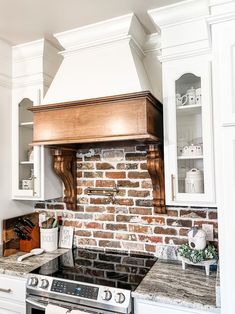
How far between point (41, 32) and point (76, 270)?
185cm

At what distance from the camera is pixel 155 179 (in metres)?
1.99

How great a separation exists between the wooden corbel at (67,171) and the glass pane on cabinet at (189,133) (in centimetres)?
96

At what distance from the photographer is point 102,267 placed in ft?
6.44

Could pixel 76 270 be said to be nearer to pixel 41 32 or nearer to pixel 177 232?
pixel 177 232

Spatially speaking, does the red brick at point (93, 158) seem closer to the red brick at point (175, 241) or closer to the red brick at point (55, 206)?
the red brick at point (55, 206)

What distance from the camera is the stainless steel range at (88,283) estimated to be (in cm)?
157

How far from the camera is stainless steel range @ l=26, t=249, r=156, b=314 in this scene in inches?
61.8

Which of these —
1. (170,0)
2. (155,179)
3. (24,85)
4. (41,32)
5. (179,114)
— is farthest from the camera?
(24,85)

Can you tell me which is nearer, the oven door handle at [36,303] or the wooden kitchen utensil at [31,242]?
the oven door handle at [36,303]

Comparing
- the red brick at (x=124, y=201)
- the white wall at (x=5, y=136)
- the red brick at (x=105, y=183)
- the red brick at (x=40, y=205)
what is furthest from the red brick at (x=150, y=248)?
the white wall at (x=5, y=136)

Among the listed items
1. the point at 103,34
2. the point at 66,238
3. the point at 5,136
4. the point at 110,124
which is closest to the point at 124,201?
the point at 66,238

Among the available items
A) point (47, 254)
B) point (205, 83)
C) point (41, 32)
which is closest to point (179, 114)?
point (205, 83)

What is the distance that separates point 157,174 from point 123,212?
0.52 meters

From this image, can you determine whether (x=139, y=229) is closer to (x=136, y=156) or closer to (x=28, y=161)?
(x=136, y=156)
